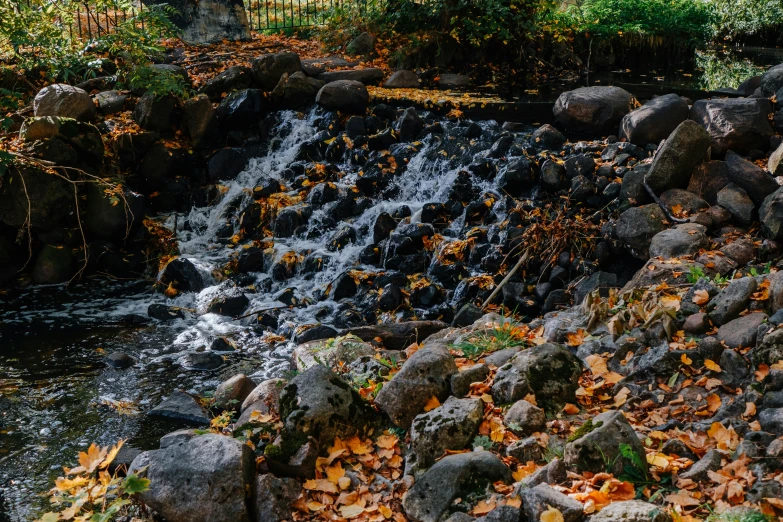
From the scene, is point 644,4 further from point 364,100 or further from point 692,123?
point 692,123

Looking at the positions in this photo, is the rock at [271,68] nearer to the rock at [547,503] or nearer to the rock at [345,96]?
the rock at [345,96]

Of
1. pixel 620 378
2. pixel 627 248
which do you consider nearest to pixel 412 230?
pixel 627 248

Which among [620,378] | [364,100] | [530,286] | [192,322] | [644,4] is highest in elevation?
[644,4]

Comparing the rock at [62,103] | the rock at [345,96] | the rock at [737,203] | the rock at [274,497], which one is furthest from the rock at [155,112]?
the rock at [274,497]

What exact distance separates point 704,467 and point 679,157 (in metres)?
4.58

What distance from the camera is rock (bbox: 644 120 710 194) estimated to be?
708 cm

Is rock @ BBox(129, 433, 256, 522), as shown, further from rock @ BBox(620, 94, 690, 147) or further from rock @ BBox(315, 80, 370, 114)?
rock @ BBox(315, 80, 370, 114)

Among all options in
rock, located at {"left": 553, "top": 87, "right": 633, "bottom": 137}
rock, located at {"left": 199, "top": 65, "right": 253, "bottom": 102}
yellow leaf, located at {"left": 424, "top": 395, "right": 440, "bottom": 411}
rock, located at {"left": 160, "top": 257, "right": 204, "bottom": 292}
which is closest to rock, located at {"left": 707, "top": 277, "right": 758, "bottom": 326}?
yellow leaf, located at {"left": 424, "top": 395, "right": 440, "bottom": 411}

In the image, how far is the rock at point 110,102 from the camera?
1042 cm

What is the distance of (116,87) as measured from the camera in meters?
11.2

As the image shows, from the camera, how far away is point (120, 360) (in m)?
6.77

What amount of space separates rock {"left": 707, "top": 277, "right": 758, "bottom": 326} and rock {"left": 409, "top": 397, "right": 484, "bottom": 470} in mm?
1712

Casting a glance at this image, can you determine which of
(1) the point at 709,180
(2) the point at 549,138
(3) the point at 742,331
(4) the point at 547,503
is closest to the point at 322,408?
(4) the point at 547,503

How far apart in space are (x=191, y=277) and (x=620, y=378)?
19.2 ft
